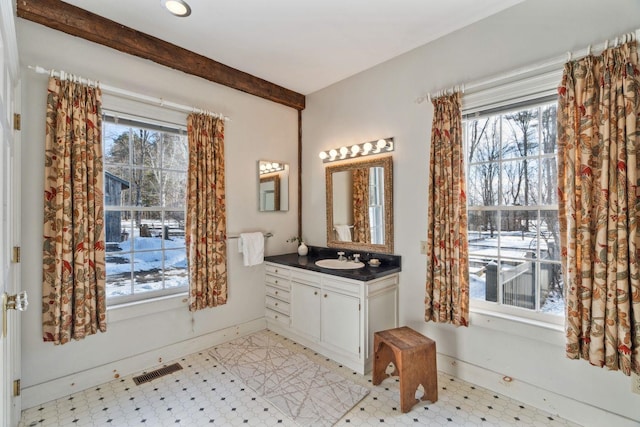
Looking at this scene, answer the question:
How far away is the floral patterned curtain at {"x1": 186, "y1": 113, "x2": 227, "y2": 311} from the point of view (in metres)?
2.77

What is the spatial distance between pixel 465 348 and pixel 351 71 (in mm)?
2721

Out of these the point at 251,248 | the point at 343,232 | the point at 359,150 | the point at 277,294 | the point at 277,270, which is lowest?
the point at 277,294

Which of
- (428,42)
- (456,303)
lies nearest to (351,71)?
(428,42)

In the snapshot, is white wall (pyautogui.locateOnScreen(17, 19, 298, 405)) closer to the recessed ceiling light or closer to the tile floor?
the tile floor

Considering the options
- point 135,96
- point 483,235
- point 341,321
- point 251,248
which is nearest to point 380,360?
point 341,321

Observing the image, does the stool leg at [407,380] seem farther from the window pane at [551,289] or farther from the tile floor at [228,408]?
the window pane at [551,289]

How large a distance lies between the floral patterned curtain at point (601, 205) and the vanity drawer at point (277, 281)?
7.43ft

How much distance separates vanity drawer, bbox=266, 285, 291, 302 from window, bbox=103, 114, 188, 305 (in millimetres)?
906

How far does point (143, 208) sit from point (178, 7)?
5.12 feet

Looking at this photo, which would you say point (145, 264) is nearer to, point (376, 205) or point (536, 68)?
point (376, 205)

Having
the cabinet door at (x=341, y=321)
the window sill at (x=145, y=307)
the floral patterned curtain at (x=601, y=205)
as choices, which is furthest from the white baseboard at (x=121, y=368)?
the floral patterned curtain at (x=601, y=205)

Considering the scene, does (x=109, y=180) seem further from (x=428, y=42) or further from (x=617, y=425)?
(x=617, y=425)

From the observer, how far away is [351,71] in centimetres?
312

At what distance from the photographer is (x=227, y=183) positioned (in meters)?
3.12
